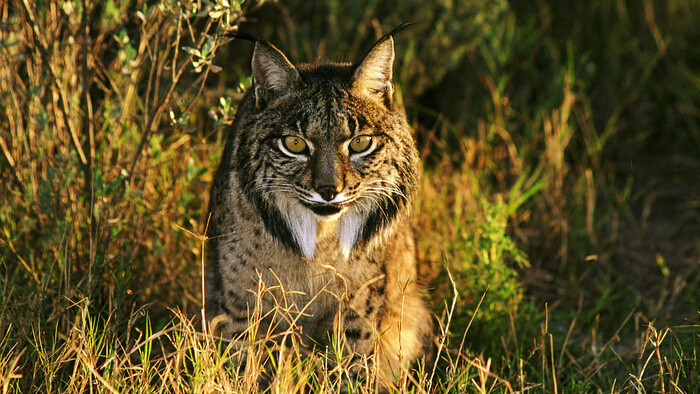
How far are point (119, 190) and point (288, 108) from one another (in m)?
1.33

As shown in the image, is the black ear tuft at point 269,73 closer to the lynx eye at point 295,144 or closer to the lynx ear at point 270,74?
the lynx ear at point 270,74

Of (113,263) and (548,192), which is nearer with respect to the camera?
(113,263)

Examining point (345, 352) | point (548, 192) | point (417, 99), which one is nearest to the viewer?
point (345, 352)

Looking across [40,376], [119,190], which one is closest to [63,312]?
[40,376]

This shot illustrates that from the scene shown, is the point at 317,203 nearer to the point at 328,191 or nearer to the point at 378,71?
the point at 328,191

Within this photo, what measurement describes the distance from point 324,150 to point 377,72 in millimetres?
439

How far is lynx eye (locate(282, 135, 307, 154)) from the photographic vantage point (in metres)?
3.36

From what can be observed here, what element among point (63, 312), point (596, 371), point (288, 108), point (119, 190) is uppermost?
point (288, 108)

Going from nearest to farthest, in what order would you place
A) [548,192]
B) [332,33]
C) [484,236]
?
[484,236] → [548,192] → [332,33]

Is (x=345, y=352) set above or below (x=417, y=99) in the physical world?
below

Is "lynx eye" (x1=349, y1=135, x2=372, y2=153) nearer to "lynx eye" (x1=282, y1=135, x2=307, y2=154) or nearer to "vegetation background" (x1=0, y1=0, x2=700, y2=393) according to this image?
"lynx eye" (x1=282, y1=135, x2=307, y2=154)

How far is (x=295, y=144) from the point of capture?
3.37 meters

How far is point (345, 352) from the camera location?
364cm

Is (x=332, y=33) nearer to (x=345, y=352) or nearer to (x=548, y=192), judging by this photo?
(x=548, y=192)
